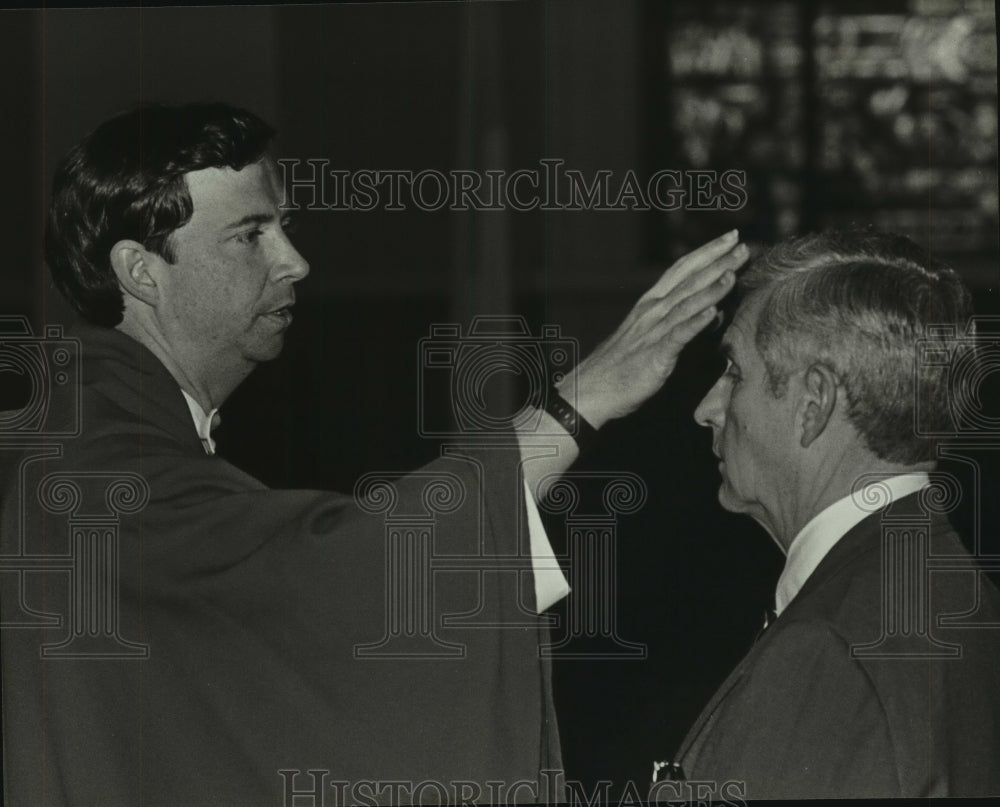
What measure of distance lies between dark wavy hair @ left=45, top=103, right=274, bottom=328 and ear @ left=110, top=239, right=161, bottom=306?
23 mm

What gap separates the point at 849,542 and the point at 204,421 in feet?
6.97

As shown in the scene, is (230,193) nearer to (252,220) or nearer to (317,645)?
(252,220)

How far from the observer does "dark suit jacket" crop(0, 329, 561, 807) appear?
4.53 meters

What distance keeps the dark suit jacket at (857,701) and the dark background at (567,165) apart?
0.22m

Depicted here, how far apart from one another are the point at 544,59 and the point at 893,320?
1450 mm

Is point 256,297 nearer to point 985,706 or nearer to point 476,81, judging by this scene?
point 476,81

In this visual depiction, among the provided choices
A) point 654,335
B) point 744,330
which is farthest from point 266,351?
point 744,330

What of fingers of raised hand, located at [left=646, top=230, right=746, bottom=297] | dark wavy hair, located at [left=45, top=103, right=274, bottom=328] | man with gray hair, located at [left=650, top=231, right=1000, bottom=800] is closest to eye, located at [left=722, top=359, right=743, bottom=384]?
man with gray hair, located at [left=650, top=231, right=1000, bottom=800]

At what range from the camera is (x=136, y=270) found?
15.2ft

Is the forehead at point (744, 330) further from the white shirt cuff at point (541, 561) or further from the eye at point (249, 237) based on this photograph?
the eye at point (249, 237)

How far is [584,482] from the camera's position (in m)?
4.61

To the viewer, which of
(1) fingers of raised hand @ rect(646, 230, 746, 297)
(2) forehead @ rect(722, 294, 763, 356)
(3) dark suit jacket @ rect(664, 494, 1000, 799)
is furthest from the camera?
(1) fingers of raised hand @ rect(646, 230, 746, 297)

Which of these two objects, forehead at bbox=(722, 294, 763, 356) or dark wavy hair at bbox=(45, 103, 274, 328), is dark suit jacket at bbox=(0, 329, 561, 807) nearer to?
dark wavy hair at bbox=(45, 103, 274, 328)

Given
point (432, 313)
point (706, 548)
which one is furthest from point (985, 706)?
point (432, 313)
